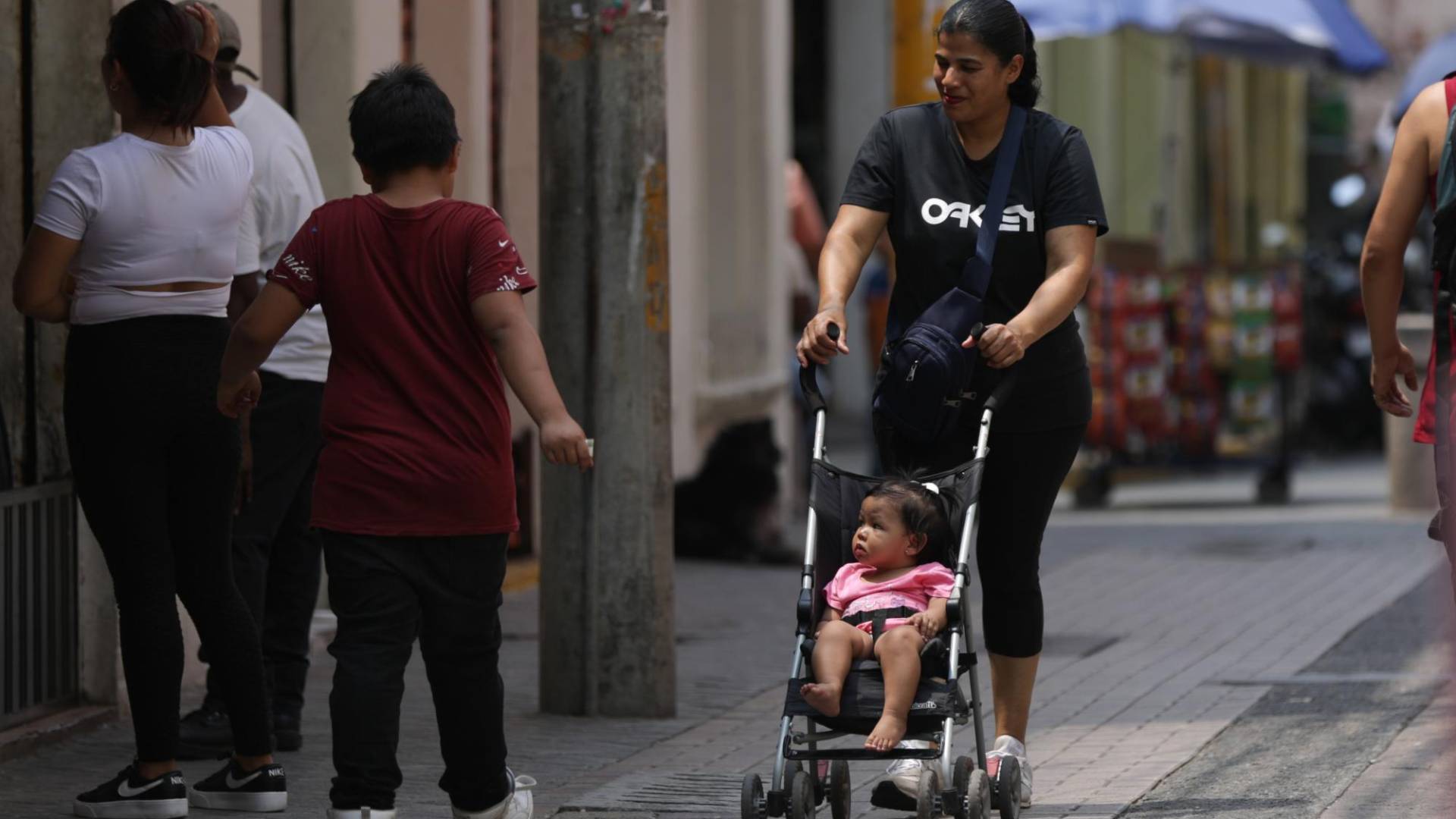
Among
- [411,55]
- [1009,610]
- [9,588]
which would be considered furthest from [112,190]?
[411,55]

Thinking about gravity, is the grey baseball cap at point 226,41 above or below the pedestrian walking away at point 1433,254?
above

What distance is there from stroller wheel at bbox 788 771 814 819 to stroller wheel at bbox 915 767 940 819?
0.25 meters

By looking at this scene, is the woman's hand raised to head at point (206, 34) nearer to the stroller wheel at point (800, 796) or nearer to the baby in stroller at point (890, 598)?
the baby in stroller at point (890, 598)

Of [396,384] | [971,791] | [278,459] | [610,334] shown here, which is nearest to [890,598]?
[971,791]

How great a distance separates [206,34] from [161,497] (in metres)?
1.07

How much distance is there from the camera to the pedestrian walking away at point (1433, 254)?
202 inches

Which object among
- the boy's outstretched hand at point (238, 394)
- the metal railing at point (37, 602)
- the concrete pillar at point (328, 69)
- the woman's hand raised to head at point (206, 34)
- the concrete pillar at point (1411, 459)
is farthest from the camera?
the concrete pillar at point (1411, 459)

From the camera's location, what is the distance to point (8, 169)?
709 centimetres

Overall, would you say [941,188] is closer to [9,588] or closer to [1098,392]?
[9,588]

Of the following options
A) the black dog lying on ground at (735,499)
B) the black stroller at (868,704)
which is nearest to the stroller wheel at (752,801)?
the black stroller at (868,704)

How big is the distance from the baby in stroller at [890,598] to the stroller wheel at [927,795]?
109 millimetres

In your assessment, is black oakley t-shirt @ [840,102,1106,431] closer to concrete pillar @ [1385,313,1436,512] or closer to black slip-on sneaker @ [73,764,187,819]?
black slip-on sneaker @ [73,764,187,819]

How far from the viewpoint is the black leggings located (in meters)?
5.84

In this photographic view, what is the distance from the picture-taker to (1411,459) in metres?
14.0
